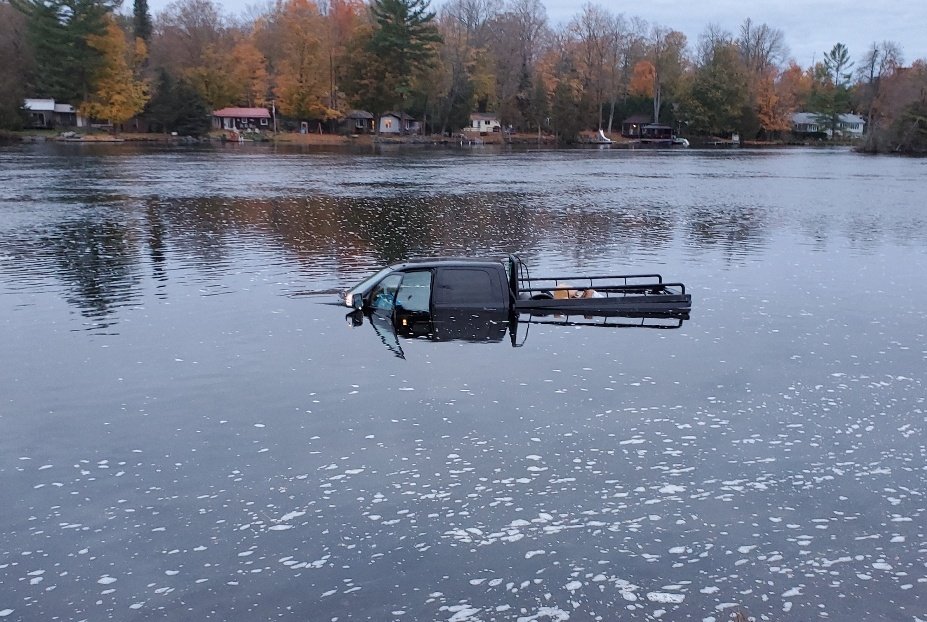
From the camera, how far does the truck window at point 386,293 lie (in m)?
23.2

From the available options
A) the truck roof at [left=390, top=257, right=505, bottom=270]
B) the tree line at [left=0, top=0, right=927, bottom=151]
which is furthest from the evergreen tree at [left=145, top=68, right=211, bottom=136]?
the truck roof at [left=390, top=257, right=505, bottom=270]

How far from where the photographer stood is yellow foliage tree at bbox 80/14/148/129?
125062mm

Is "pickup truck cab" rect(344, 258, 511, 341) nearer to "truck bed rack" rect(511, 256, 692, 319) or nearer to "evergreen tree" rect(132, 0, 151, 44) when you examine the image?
"truck bed rack" rect(511, 256, 692, 319)

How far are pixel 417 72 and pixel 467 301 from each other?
129 m

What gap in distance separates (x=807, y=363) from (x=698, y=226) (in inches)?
1064

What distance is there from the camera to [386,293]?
924 inches

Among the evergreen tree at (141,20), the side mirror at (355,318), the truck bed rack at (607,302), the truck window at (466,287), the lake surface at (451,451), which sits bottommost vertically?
the lake surface at (451,451)

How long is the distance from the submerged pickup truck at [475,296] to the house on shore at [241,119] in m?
132

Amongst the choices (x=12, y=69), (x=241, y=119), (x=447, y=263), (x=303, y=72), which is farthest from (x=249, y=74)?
(x=447, y=263)

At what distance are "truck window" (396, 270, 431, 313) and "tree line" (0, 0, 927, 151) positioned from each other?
119096 mm

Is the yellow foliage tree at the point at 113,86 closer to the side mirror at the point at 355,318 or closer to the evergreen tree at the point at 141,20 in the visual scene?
the evergreen tree at the point at 141,20

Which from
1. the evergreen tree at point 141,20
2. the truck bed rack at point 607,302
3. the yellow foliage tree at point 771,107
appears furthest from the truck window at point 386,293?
the yellow foliage tree at point 771,107

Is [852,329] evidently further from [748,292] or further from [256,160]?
[256,160]

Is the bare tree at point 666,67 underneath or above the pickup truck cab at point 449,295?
above
